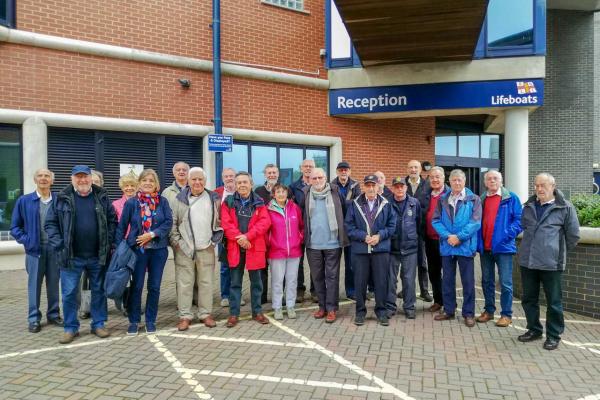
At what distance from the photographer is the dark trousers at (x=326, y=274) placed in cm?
573

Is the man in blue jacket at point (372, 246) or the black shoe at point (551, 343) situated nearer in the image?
the black shoe at point (551, 343)

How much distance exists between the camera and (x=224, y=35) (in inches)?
402

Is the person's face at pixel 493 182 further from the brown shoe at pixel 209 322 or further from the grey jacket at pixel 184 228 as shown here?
the brown shoe at pixel 209 322

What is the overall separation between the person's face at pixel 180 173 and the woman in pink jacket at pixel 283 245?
3.70 ft

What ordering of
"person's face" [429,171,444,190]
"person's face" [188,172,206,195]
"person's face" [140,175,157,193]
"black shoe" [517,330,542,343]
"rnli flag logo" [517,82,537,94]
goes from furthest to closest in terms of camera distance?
→ 1. "rnli flag logo" [517,82,537,94]
2. "person's face" [429,171,444,190]
3. "person's face" [188,172,206,195]
4. "person's face" [140,175,157,193]
5. "black shoe" [517,330,542,343]

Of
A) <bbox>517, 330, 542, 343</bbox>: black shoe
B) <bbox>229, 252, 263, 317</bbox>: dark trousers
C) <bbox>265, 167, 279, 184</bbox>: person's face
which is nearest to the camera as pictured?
<bbox>517, 330, 542, 343</bbox>: black shoe

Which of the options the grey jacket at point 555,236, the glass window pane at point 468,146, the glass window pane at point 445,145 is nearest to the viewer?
the grey jacket at point 555,236

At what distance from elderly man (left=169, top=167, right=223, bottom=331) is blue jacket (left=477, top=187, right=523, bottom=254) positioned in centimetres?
317

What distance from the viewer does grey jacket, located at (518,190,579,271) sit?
4672 millimetres

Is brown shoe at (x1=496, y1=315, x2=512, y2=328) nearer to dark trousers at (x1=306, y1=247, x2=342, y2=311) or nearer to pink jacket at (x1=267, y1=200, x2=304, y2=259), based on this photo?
dark trousers at (x1=306, y1=247, x2=342, y2=311)

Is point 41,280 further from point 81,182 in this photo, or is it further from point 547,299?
point 547,299

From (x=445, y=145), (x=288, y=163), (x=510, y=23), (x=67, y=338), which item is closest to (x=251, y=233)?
(x=67, y=338)

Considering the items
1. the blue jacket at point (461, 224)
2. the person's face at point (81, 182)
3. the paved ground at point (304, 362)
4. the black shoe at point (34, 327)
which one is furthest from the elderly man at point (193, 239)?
the blue jacket at point (461, 224)

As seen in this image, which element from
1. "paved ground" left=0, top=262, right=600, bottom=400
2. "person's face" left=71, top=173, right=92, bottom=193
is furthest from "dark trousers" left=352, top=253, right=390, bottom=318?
"person's face" left=71, top=173, right=92, bottom=193
